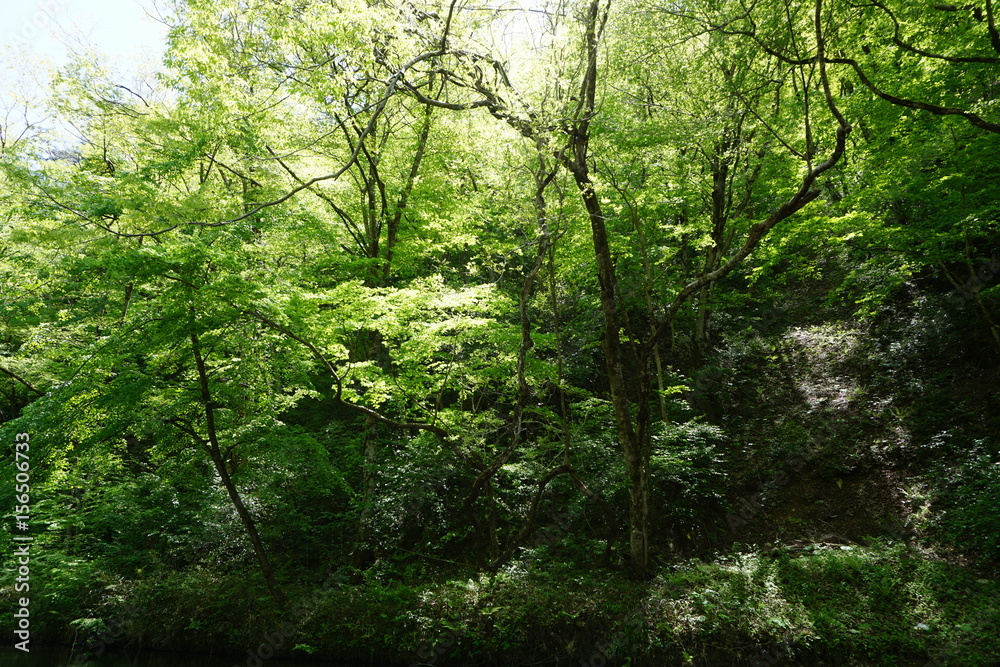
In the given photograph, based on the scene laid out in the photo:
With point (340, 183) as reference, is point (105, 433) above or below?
below

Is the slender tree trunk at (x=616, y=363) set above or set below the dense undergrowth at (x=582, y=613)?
above

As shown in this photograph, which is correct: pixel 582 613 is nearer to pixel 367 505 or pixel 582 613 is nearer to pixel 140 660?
pixel 367 505

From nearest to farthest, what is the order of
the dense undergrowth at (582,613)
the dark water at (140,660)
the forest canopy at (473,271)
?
the dense undergrowth at (582,613) < the forest canopy at (473,271) < the dark water at (140,660)

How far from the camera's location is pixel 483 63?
21.2 ft

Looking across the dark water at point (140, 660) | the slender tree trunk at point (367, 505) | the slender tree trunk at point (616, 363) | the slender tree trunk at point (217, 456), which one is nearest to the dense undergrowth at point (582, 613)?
the dark water at point (140, 660)

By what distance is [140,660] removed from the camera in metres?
7.59

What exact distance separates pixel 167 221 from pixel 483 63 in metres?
5.24

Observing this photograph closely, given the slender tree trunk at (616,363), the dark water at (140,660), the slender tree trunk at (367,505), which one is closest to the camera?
the slender tree trunk at (616,363)

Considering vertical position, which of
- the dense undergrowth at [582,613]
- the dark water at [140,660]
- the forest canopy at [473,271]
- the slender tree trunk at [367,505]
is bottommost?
the dark water at [140,660]

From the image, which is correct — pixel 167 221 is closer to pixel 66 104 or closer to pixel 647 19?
pixel 66 104

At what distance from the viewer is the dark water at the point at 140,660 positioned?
23.3ft

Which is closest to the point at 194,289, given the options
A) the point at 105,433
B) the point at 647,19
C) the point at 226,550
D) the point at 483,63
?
the point at 105,433

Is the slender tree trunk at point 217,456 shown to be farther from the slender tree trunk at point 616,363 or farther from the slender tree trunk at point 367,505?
the slender tree trunk at point 616,363

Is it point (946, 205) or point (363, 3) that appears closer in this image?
point (363, 3)
